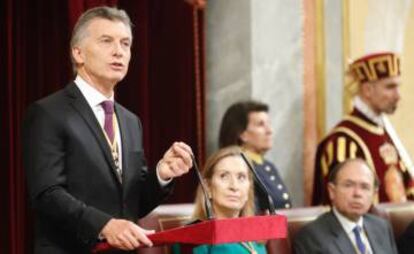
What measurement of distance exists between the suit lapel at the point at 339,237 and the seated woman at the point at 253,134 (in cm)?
69

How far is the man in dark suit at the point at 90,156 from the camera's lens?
89.0 inches

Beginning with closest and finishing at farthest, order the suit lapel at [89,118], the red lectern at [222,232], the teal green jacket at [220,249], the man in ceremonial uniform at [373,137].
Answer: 1. the red lectern at [222,232]
2. the suit lapel at [89,118]
3. the teal green jacket at [220,249]
4. the man in ceremonial uniform at [373,137]

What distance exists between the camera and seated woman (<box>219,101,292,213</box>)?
488cm

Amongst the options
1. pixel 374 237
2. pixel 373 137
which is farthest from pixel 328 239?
pixel 373 137

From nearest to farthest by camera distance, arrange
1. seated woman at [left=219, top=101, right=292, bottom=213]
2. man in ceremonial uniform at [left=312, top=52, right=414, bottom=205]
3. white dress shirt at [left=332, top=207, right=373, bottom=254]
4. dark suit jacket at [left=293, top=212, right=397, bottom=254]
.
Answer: dark suit jacket at [left=293, top=212, right=397, bottom=254], white dress shirt at [left=332, top=207, right=373, bottom=254], seated woman at [left=219, top=101, right=292, bottom=213], man in ceremonial uniform at [left=312, top=52, right=414, bottom=205]

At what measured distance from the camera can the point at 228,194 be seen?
352 centimetres

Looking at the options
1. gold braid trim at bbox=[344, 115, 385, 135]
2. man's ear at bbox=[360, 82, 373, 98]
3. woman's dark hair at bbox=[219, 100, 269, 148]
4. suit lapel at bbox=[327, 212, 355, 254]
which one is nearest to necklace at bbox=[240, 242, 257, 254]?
suit lapel at bbox=[327, 212, 355, 254]

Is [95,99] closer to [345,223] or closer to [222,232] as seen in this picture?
[222,232]

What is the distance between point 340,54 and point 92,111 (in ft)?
12.7

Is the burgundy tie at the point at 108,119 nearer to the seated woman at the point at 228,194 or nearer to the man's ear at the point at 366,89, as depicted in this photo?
the seated woman at the point at 228,194

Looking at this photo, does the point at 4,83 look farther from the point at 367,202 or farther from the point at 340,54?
the point at 340,54

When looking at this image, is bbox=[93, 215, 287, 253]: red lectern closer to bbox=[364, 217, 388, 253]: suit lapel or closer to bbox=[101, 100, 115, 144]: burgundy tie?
bbox=[101, 100, 115, 144]: burgundy tie

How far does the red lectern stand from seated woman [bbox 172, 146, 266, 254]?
118 centimetres

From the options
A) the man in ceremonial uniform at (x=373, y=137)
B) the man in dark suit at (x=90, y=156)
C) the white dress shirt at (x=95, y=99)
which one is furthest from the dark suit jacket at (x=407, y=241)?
the white dress shirt at (x=95, y=99)
